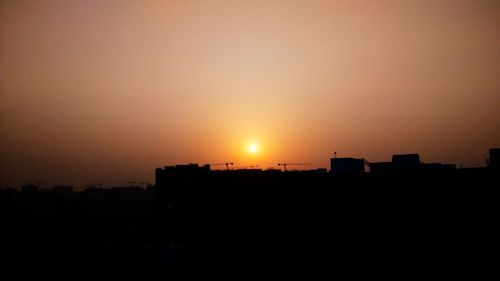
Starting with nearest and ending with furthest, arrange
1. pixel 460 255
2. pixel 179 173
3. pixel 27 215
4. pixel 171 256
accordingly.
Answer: pixel 460 255 < pixel 171 256 < pixel 179 173 < pixel 27 215

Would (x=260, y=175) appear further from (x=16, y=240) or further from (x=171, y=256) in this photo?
(x=16, y=240)

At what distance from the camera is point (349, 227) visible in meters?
38.8

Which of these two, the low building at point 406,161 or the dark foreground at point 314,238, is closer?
the dark foreground at point 314,238

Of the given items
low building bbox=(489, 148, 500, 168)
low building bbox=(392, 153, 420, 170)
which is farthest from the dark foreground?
low building bbox=(392, 153, 420, 170)

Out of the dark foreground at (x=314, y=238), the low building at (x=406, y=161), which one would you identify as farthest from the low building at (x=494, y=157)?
the low building at (x=406, y=161)

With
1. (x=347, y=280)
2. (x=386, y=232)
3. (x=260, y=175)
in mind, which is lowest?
(x=347, y=280)

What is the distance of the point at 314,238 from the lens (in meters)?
38.3

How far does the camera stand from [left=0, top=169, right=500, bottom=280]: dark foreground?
32.1 meters

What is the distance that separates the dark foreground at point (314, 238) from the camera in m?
32.1

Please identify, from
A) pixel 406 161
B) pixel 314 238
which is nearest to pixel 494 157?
pixel 406 161

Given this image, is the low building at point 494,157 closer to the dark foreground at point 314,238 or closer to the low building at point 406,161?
the dark foreground at point 314,238

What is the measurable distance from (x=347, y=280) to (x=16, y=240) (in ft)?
143

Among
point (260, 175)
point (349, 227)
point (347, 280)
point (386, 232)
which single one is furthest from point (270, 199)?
point (347, 280)

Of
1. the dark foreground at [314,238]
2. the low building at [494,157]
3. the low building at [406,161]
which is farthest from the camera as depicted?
the low building at [406,161]
